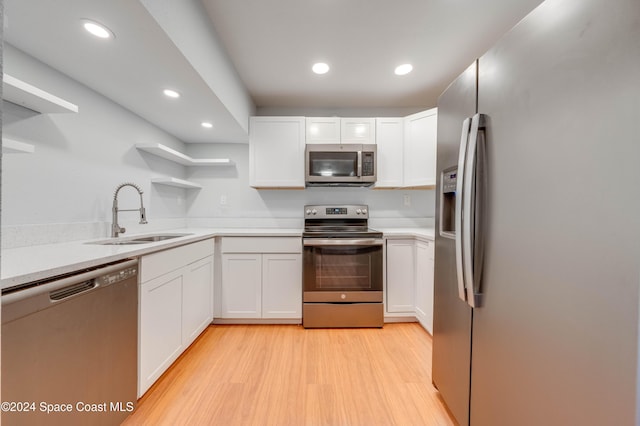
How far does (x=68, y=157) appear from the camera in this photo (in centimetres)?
162

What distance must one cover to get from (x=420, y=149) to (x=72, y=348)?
2803mm

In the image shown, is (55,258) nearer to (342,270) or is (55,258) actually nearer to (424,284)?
(342,270)

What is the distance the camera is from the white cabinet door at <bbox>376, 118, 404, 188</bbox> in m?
2.75

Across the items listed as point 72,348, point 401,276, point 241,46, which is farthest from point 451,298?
point 241,46

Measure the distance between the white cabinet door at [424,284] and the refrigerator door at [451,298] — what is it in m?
0.74

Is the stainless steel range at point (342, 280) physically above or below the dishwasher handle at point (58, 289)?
below

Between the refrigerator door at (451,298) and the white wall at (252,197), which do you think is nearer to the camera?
the refrigerator door at (451,298)

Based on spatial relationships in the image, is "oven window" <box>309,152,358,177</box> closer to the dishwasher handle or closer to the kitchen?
the kitchen

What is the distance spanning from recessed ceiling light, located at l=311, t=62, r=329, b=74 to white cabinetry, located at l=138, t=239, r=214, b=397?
174 centimetres

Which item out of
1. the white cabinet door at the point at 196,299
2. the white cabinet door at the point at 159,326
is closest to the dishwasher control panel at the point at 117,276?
the white cabinet door at the point at 159,326

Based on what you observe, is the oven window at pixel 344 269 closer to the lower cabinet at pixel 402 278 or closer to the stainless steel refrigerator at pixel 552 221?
the lower cabinet at pixel 402 278

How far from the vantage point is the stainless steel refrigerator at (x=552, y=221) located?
653 millimetres

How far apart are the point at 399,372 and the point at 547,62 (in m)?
1.80

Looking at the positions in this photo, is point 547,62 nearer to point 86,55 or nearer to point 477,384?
point 477,384
